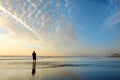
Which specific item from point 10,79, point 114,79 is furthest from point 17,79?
point 114,79

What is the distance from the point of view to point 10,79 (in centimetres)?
1867

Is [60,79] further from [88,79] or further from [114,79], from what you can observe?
[114,79]

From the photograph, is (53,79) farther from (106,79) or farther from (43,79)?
(106,79)

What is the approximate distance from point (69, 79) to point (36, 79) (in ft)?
9.13

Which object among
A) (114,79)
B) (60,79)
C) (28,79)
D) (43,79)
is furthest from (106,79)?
(28,79)

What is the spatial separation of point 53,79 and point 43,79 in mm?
805

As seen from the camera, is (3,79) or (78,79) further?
(78,79)

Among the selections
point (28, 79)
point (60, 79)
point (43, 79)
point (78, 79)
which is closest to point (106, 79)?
point (78, 79)

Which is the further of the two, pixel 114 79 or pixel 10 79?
pixel 114 79

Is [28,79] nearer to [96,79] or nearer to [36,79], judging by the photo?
[36,79]

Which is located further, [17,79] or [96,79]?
[96,79]

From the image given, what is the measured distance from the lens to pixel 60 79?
62.2 ft

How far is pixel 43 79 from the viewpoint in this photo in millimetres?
18734

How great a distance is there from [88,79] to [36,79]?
4.48 m
